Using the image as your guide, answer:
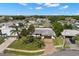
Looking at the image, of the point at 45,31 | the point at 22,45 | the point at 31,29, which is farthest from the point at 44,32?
the point at 22,45

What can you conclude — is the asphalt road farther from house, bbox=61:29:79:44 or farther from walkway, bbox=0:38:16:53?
walkway, bbox=0:38:16:53

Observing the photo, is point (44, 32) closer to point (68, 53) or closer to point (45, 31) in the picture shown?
point (45, 31)

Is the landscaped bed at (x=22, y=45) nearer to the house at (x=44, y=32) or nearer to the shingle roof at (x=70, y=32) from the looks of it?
the house at (x=44, y=32)

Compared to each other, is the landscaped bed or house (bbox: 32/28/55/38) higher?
house (bbox: 32/28/55/38)

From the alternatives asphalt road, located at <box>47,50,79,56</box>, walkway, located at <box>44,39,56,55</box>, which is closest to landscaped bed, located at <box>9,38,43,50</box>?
walkway, located at <box>44,39,56,55</box>

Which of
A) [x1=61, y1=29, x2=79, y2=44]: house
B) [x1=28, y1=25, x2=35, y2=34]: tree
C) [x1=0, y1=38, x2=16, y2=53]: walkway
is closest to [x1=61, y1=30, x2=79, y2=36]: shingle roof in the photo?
[x1=61, y1=29, x2=79, y2=44]: house

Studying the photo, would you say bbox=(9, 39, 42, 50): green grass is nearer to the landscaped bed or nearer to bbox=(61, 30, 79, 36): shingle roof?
the landscaped bed

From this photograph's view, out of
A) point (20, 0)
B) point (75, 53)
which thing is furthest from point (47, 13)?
point (75, 53)

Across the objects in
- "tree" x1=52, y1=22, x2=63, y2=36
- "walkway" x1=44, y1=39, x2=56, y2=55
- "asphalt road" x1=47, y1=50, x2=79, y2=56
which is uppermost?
"tree" x1=52, y1=22, x2=63, y2=36
